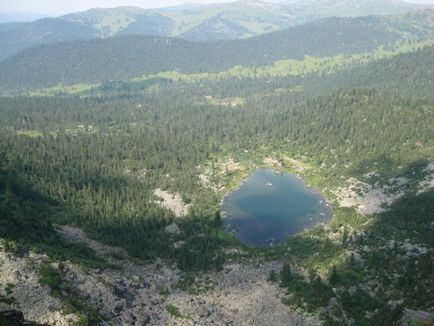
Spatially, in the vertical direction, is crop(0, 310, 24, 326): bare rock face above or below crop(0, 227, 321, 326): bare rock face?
above

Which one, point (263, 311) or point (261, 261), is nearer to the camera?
point (263, 311)

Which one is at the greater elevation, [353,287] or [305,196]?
[353,287]

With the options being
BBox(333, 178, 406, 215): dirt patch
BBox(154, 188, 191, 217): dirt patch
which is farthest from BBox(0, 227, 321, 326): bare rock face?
BBox(333, 178, 406, 215): dirt patch

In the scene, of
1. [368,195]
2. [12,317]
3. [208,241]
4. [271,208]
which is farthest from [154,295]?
[368,195]

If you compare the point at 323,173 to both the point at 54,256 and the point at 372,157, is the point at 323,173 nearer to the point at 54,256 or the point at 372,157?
the point at 372,157

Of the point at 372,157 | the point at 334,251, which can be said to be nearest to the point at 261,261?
the point at 334,251

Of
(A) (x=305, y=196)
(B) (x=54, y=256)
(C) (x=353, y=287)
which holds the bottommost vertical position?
(A) (x=305, y=196)

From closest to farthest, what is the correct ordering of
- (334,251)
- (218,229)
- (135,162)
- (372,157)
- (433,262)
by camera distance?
(433,262) → (334,251) → (218,229) → (372,157) → (135,162)

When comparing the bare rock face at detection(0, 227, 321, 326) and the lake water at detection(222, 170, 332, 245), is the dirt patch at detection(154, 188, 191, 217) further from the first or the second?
the bare rock face at detection(0, 227, 321, 326)
